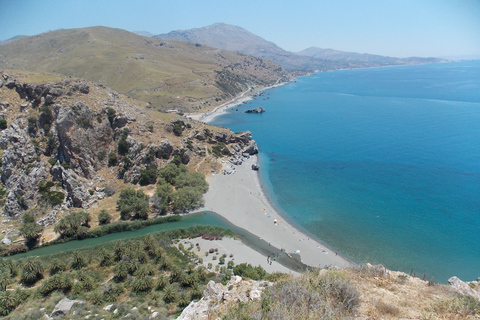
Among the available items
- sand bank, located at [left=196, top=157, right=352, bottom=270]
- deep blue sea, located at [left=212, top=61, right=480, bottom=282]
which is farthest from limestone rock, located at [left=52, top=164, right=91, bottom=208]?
deep blue sea, located at [left=212, top=61, right=480, bottom=282]

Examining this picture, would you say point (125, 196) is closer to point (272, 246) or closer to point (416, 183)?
point (272, 246)

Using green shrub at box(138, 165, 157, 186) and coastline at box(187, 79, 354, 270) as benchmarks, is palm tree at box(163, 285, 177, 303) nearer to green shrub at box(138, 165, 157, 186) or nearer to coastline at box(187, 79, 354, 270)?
coastline at box(187, 79, 354, 270)

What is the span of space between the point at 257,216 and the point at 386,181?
38675 millimetres

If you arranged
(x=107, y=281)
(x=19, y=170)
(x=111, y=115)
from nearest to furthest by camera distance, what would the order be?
1. (x=107, y=281)
2. (x=19, y=170)
3. (x=111, y=115)

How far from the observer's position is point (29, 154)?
5862 cm

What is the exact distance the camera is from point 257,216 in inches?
2210

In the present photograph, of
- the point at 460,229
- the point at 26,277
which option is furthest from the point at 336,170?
the point at 26,277

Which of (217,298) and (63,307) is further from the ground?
(217,298)

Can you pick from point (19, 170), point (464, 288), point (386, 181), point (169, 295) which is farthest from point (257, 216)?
point (19, 170)

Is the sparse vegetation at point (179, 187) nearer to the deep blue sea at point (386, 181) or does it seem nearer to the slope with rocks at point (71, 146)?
Answer: the slope with rocks at point (71, 146)

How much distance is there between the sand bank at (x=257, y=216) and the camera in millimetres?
44906

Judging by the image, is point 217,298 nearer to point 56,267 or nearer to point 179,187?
point 56,267

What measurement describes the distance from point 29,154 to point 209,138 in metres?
48.2

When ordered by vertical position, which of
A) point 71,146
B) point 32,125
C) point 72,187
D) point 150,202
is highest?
point 32,125
